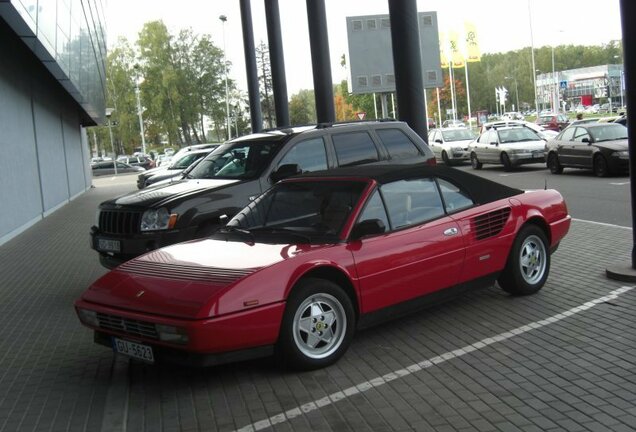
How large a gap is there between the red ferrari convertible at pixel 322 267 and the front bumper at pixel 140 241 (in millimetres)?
1528

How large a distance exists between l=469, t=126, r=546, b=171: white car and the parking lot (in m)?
17.1

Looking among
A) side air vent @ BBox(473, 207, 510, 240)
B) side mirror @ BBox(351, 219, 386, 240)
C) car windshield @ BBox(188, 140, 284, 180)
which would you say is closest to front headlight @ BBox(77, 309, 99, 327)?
side mirror @ BBox(351, 219, 386, 240)

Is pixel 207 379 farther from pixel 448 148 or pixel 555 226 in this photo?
pixel 448 148

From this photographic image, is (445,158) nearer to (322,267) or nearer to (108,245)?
(108,245)

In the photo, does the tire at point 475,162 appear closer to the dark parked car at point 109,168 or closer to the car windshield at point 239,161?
the car windshield at point 239,161

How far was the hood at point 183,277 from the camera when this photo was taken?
177 inches

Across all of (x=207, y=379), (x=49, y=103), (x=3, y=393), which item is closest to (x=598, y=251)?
(x=207, y=379)

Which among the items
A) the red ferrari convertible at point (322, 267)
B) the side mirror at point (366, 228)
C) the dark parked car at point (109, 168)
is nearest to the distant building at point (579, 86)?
the dark parked car at point (109, 168)

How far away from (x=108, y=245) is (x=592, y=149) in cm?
1538

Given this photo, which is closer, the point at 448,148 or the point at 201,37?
the point at 448,148

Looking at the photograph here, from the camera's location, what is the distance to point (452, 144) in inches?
1183

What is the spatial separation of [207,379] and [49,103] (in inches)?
872

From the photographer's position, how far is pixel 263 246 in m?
5.27

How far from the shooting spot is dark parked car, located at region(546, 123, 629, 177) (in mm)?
18188
